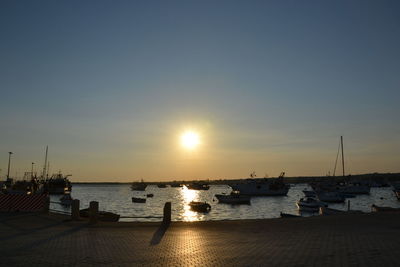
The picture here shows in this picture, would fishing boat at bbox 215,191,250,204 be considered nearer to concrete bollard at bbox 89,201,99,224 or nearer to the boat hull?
the boat hull

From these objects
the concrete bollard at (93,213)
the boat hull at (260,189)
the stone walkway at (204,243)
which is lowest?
the stone walkway at (204,243)

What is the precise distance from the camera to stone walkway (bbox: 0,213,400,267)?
1309 cm

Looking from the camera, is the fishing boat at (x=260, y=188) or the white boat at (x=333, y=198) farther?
the fishing boat at (x=260, y=188)

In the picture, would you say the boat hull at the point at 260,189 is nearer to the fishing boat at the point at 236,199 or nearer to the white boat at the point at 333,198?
the white boat at the point at 333,198

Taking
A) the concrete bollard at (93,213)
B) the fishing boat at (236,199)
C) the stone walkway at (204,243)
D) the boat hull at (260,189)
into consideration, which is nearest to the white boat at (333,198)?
the fishing boat at (236,199)

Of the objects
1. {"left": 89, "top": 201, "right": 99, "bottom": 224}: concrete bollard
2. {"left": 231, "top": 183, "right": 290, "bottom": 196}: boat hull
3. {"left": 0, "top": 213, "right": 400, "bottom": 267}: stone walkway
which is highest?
{"left": 231, "top": 183, "right": 290, "bottom": 196}: boat hull

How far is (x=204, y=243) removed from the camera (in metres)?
17.0

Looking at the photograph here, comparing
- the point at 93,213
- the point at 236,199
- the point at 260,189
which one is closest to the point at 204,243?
the point at 93,213

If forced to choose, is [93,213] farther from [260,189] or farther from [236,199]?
[260,189]

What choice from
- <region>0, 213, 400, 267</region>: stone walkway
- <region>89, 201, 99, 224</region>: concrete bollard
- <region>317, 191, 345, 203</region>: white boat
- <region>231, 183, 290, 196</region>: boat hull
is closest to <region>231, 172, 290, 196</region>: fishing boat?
<region>231, 183, 290, 196</region>: boat hull

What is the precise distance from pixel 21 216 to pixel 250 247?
17.5 metres

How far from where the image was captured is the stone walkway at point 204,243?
13086 millimetres

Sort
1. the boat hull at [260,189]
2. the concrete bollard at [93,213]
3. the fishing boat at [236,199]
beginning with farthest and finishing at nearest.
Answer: the boat hull at [260,189] → the fishing boat at [236,199] → the concrete bollard at [93,213]

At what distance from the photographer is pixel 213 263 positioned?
12.8 m
